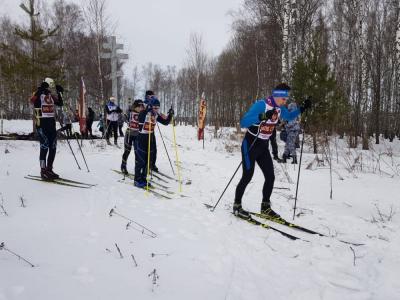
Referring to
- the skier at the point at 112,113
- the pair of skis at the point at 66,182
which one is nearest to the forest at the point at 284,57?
the skier at the point at 112,113

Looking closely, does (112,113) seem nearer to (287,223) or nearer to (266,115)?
(266,115)

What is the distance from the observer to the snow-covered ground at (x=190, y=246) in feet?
9.66

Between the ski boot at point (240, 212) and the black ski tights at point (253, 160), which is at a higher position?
the black ski tights at point (253, 160)

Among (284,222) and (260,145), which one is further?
(260,145)

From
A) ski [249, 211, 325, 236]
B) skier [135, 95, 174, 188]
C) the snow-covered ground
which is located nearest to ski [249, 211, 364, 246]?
ski [249, 211, 325, 236]

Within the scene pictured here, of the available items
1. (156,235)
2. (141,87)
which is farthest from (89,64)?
(141,87)

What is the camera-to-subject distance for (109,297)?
8.84 feet

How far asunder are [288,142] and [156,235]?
7351 millimetres

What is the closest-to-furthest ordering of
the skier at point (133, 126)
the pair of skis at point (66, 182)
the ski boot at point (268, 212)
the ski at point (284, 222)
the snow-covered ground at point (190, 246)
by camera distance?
the snow-covered ground at point (190, 246) → the ski at point (284, 222) → the ski boot at point (268, 212) → the pair of skis at point (66, 182) → the skier at point (133, 126)

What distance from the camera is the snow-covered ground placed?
2943 mm

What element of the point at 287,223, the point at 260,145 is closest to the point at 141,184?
the point at 260,145

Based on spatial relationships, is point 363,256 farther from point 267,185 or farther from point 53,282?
point 53,282

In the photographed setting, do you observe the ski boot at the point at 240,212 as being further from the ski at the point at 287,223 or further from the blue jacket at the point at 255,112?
the blue jacket at the point at 255,112

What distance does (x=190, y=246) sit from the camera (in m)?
3.91
